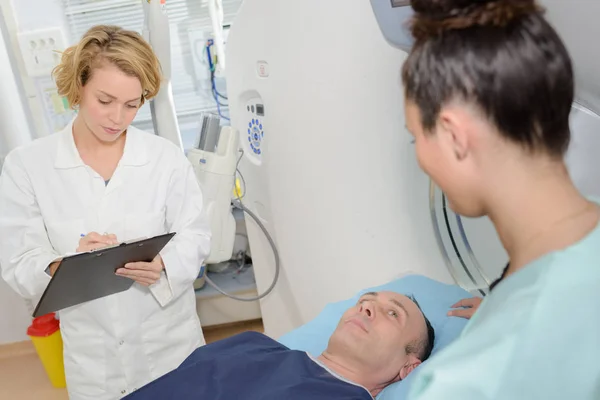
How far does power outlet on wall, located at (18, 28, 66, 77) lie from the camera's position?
2.30 meters

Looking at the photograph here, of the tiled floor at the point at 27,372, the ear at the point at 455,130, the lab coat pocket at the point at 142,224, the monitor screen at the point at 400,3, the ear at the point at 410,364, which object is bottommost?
the tiled floor at the point at 27,372

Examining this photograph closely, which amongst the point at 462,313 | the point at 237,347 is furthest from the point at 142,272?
the point at 462,313

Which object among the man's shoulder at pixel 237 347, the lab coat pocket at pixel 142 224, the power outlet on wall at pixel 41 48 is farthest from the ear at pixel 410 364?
the power outlet on wall at pixel 41 48

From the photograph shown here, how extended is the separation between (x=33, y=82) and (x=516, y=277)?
2384mm

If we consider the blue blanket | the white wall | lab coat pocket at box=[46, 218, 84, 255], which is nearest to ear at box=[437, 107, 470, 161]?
the blue blanket

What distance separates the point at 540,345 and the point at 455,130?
271 millimetres

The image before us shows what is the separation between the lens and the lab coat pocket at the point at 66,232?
1416 mm

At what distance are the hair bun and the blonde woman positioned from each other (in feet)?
3.14

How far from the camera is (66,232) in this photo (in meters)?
1.42

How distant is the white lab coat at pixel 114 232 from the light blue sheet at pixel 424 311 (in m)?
0.36

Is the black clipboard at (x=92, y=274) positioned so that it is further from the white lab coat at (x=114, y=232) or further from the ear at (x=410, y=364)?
the ear at (x=410, y=364)

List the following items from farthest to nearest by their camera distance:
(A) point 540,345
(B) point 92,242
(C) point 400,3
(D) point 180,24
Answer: (D) point 180,24 → (B) point 92,242 → (C) point 400,3 → (A) point 540,345

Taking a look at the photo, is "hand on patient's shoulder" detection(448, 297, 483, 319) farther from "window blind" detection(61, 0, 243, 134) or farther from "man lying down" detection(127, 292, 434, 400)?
"window blind" detection(61, 0, 243, 134)

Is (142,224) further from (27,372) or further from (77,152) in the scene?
(27,372)
